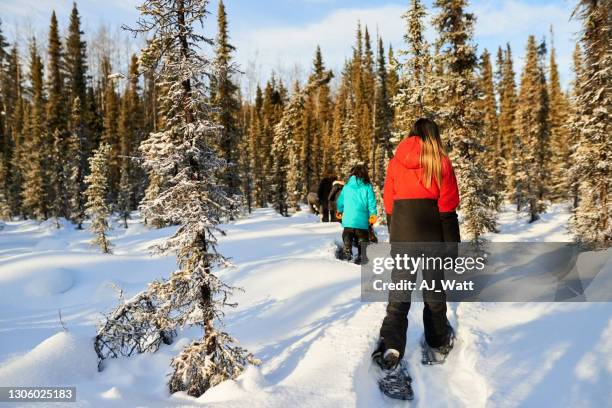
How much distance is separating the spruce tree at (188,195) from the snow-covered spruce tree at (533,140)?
32.9 metres

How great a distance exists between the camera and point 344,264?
7977 millimetres

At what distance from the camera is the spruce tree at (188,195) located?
12.6 ft

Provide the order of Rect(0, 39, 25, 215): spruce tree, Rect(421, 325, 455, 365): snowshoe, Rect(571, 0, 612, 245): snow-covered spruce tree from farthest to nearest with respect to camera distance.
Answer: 1. Rect(0, 39, 25, 215): spruce tree
2. Rect(571, 0, 612, 245): snow-covered spruce tree
3. Rect(421, 325, 455, 365): snowshoe

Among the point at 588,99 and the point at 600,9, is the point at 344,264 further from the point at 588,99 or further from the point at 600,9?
the point at 588,99

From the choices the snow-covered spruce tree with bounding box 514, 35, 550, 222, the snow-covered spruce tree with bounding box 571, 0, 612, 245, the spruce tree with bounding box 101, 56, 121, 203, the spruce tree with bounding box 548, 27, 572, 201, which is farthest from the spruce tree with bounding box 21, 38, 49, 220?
the spruce tree with bounding box 548, 27, 572, 201

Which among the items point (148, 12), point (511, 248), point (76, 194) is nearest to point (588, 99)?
point (511, 248)

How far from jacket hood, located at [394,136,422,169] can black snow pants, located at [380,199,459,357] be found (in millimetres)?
413

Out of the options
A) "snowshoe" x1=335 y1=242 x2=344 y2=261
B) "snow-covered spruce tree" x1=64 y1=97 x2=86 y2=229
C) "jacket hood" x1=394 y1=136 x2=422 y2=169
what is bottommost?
"snowshoe" x1=335 y1=242 x2=344 y2=261

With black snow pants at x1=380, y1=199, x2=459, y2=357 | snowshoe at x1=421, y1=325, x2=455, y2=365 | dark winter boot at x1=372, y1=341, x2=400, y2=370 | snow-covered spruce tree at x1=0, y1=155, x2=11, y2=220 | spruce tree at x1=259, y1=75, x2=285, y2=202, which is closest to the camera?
dark winter boot at x1=372, y1=341, x2=400, y2=370

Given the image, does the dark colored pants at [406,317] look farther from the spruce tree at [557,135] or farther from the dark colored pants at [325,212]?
the spruce tree at [557,135]

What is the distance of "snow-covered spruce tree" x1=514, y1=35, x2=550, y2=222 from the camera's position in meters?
31.8

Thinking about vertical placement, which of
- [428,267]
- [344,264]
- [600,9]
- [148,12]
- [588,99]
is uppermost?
[600,9]

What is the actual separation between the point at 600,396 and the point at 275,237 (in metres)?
9.68

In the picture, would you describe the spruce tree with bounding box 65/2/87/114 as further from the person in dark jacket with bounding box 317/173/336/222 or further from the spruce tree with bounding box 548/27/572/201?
the spruce tree with bounding box 548/27/572/201
